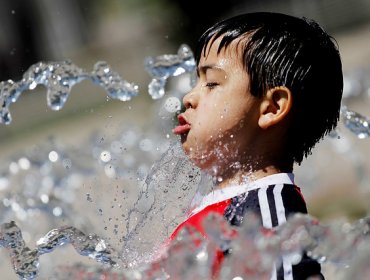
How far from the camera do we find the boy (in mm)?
1895

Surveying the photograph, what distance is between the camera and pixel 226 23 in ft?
6.50

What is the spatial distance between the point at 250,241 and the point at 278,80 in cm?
37

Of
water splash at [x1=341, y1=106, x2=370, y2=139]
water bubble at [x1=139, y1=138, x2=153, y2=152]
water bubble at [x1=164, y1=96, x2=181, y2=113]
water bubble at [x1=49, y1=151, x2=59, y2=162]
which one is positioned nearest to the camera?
water bubble at [x1=164, y1=96, x2=181, y2=113]

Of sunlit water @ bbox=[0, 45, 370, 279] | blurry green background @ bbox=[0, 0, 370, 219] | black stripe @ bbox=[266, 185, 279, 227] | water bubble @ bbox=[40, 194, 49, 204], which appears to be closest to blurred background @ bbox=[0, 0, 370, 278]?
blurry green background @ bbox=[0, 0, 370, 219]

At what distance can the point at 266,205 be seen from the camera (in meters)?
1.80

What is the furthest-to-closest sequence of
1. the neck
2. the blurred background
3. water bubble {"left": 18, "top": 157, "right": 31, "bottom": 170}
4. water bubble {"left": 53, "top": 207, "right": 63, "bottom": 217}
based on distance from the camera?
1. the blurred background
2. water bubble {"left": 18, "top": 157, "right": 31, "bottom": 170}
3. water bubble {"left": 53, "top": 207, "right": 63, "bottom": 217}
4. the neck

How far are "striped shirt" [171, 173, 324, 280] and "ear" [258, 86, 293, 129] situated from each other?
91mm

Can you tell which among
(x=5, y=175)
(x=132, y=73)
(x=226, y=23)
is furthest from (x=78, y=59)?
(x=226, y=23)

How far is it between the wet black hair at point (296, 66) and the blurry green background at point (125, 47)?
3.07 meters

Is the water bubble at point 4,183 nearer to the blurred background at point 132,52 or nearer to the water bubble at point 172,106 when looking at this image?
the blurred background at point 132,52

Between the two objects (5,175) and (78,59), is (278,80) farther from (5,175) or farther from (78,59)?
(78,59)

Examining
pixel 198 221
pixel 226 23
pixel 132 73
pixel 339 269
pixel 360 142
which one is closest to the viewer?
pixel 339 269

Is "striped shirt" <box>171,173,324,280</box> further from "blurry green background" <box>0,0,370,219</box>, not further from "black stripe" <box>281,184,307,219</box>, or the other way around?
"blurry green background" <box>0,0,370,219</box>

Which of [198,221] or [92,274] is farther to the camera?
[198,221]
